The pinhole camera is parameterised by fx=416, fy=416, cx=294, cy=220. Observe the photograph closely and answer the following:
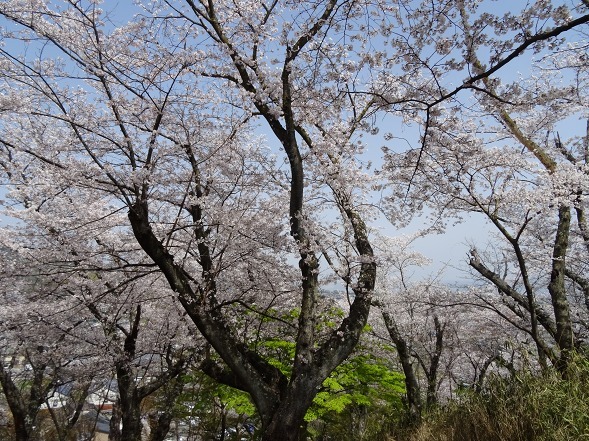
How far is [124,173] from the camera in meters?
5.55

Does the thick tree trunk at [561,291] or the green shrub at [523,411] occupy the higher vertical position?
the thick tree trunk at [561,291]

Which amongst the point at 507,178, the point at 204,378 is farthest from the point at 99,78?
the point at 204,378

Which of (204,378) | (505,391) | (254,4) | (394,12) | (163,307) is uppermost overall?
(254,4)

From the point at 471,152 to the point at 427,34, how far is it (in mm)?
3272

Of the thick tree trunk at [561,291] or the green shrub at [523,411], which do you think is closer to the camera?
the green shrub at [523,411]

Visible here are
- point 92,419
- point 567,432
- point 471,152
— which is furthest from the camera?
point 92,419

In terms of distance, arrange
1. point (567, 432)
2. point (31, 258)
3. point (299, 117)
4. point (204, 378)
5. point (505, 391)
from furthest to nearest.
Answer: point (204, 378), point (31, 258), point (299, 117), point (505, 391), point (567, 432)

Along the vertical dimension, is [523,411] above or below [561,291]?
below

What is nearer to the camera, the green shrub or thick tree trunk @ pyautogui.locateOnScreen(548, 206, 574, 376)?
the green shrub

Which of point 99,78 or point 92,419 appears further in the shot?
point 92,419

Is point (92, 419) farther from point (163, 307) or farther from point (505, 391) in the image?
point (505, 391)

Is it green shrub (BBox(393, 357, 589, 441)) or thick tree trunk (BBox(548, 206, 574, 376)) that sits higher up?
thick tree trunk (BBox(548, 206, 574, 376))

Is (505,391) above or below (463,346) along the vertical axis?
below

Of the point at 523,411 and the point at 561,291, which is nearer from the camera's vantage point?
the point at 523,411
